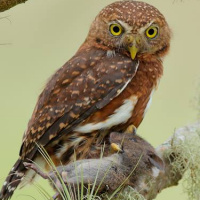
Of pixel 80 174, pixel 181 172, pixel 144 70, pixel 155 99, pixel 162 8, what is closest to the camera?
pixel 80 174

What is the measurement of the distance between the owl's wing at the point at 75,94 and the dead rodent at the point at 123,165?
508mm

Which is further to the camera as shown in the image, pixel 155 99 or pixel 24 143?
pixel 155 99

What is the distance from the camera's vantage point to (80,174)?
339 cm

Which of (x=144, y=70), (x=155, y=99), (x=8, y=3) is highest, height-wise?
(x=8, y=3)

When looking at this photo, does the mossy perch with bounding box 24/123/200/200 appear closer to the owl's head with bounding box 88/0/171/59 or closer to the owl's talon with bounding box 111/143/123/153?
the owl's talon with bounding box 111/143/123/153

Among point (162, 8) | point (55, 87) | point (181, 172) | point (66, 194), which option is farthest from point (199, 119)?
point (162, 8)

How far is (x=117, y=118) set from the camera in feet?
14.5

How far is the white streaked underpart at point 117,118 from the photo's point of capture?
4.41m

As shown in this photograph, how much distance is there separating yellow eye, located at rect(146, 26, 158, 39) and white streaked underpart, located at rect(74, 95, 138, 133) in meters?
0.41

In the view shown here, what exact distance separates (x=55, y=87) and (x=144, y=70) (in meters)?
0.54

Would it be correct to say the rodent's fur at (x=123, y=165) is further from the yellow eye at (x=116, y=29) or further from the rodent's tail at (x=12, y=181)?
the yellow eye at (x=116, y=29)

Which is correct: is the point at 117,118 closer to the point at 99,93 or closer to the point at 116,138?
the point at 99,93

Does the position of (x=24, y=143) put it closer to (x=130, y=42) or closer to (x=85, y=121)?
(x=85, y=121)

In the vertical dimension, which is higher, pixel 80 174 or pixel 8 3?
pixel 8 3
